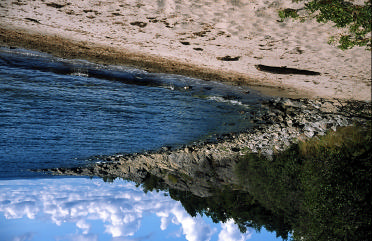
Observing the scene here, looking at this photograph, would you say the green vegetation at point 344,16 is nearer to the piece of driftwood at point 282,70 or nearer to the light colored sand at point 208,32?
the light colored sand at point 208,32

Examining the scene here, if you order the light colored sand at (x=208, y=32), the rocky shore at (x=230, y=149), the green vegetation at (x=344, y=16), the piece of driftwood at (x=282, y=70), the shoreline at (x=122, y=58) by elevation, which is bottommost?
the rocky shore at (x=230, y=149)

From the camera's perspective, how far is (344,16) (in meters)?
6.68

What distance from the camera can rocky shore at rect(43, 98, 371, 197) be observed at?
37.8ft

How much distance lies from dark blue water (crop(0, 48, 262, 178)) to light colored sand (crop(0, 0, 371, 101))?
75.7 inches

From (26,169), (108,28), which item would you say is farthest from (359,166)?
(26,169)

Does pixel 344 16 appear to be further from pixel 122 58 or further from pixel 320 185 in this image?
pixel 122 58

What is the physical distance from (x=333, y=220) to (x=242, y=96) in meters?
6.55

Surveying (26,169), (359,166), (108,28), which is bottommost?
(26,169)

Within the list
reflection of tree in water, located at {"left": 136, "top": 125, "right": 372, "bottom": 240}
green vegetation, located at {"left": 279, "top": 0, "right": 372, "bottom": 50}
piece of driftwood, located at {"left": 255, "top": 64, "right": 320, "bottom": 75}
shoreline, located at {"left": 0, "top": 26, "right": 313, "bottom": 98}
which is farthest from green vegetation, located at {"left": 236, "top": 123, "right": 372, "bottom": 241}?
green vegetation, located at {"left": 279, "top": 0, "right": 372, "bottom": 50}

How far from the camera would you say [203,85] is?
41.6 ft

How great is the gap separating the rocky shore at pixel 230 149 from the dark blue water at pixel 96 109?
0.97 meters

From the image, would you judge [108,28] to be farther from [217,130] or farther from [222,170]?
[222,170]

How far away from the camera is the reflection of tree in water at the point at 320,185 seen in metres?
9.78

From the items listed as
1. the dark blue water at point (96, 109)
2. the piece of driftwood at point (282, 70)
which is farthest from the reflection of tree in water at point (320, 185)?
the piece of driftwood at point (282, 70)
